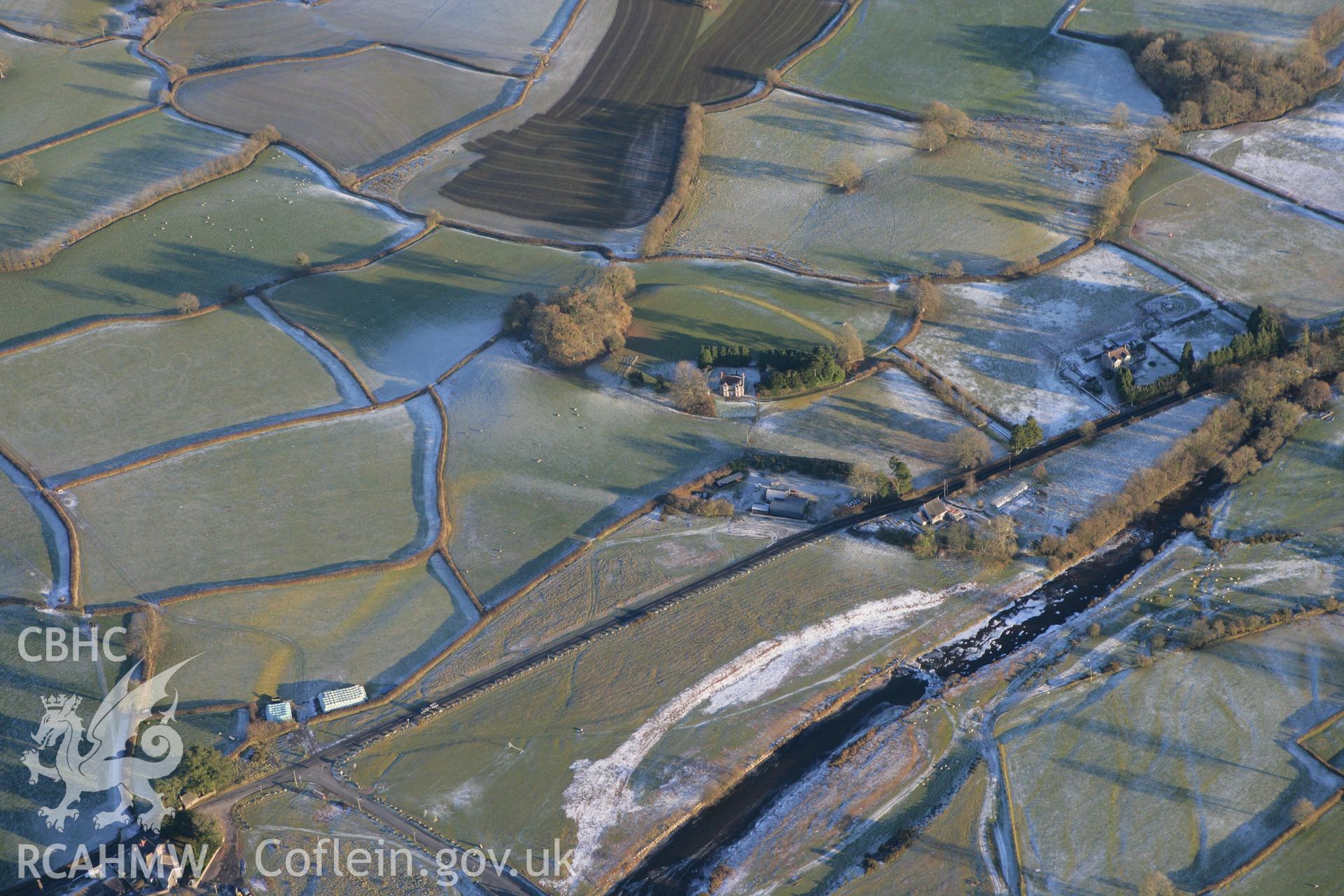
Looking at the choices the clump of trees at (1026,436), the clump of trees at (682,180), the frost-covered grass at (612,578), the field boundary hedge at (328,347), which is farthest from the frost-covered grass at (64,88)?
the clump of trees at (1026,436)

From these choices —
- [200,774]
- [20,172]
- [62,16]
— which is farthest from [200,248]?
[200,774]

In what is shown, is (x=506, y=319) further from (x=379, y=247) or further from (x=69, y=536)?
(x=69, y=536)

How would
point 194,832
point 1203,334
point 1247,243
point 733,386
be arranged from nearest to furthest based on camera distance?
point 194,832, point 733,386, point 1203,334, point 1247,243

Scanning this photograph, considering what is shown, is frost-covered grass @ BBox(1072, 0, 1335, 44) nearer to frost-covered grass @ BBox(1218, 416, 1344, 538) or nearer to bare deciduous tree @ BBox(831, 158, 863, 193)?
bare deciduous tree @ BBox(831, 158, 863, 193)

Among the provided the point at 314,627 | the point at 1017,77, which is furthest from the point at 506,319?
the point at 1017,77

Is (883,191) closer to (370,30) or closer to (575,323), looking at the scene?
(575,323)

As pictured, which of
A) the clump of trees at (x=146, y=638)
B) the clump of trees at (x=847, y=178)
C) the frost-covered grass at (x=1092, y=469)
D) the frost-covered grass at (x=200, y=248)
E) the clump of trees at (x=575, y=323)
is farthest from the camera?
the clump of trees at (x=847, y=178)

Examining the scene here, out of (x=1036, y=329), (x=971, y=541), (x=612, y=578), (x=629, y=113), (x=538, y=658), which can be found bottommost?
(x=538, y=658)

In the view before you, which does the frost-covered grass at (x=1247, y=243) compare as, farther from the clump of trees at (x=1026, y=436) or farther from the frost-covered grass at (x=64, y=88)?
the frost-covered grass at (x=64, y=88)

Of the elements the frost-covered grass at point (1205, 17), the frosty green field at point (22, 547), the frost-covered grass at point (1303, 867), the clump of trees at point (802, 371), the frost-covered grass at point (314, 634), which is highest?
the frost-covered grass at point (1205, 17)
